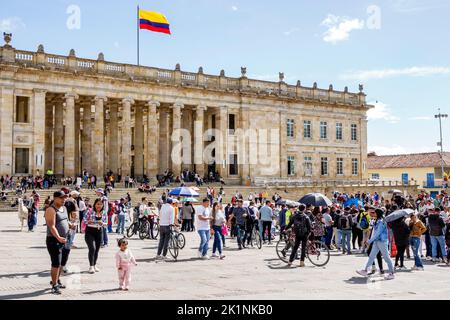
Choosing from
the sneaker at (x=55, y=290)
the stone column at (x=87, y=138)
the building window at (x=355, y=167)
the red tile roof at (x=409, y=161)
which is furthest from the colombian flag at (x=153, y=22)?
the red tile roof at (x=409, y=161)

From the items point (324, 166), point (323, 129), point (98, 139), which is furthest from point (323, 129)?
point (98, 139)

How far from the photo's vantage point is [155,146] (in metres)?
44.8

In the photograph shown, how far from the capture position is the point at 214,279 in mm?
11734

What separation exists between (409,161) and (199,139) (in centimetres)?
4073

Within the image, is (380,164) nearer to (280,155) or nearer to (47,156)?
(280,155)

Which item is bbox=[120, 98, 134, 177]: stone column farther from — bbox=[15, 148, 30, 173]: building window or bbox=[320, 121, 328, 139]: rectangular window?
bbox=[320, 121, 328, 139]: rectangular window

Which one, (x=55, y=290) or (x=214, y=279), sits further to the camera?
(x=214, y=279)

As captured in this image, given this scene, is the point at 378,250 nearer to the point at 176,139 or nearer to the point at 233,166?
the point at 176,139

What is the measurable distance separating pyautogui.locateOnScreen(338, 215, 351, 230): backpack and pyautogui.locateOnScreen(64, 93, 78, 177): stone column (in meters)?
28.2

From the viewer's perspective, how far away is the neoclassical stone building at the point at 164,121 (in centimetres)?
3903

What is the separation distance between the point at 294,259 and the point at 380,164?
6859 cm

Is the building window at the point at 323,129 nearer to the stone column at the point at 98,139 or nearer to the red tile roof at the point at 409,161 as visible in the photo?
the red tile roof at the point at 409,161

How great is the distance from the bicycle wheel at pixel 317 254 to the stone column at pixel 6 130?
2890cm

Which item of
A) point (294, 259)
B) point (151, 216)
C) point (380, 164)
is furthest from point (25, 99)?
point (380, 164)
